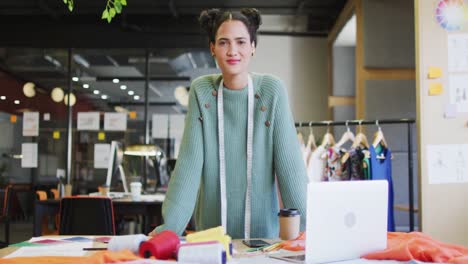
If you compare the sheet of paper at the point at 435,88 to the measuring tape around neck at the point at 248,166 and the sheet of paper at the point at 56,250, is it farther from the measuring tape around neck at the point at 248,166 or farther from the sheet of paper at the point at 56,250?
the sheet of paper at the point at 56,250

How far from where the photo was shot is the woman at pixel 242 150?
2242mm

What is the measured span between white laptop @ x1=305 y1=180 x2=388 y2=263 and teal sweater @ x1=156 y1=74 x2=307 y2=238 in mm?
541

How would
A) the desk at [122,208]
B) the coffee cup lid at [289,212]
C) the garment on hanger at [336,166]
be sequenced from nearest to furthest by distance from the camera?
the coffee cup lid at [289,212] < the garment on hanger at [336,166] < the desk at [122,208]

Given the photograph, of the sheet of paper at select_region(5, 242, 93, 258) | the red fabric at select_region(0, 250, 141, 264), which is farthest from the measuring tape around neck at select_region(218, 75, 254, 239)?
the red fabric at select_region(0, 250, 141, 264)

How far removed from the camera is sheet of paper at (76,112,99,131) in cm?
891

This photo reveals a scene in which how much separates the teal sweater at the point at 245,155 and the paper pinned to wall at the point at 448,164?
7.27 feet

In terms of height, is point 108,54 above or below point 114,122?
above

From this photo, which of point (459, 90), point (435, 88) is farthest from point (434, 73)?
point (459, 90)

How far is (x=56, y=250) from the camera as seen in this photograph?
1854 millimetres

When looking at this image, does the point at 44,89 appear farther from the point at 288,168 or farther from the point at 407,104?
the point at 288,168

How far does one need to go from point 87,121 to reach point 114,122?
1.40ft

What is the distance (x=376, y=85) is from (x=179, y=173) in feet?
16.3

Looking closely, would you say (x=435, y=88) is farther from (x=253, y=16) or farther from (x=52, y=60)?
(x=52, y=60)

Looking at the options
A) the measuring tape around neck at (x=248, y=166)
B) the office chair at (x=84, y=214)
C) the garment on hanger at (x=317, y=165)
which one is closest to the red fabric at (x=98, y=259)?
the measuring tape around neck at (x=248, y=166)
